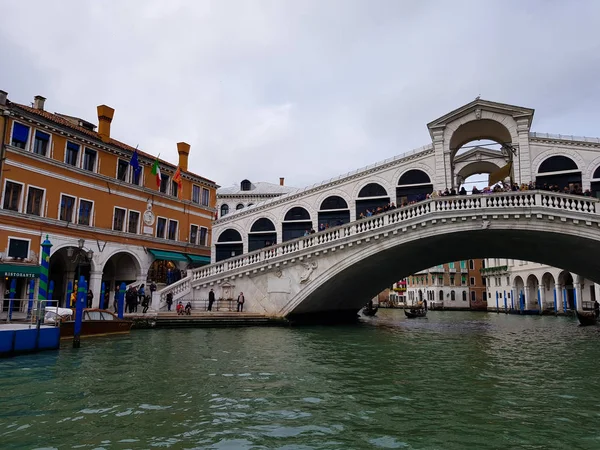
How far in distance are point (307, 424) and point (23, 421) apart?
3715 mm

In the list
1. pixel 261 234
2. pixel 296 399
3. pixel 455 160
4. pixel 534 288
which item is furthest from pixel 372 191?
pixel 534 288

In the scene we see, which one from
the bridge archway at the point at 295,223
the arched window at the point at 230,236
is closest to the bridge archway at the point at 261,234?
the bridge archway at the point at 295,223

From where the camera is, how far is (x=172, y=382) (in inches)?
332

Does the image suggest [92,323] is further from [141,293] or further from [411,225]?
[411,225]

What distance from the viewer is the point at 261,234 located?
26188 millimetres

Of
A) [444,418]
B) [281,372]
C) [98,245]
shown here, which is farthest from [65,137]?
[444,418]

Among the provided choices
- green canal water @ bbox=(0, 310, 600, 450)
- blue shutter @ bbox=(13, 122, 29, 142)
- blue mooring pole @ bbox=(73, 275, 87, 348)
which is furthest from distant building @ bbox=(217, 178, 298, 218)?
green canal water @ bbox=(0, 310, 600, 450)

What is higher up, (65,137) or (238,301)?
(65,137)

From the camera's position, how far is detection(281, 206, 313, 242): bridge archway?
25281 millimetres

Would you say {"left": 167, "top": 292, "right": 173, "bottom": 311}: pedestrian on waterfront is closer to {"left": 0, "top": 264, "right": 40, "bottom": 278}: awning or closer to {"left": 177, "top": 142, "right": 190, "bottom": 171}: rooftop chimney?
A: {"left": 0, "top": 264, "right": 40, "bottom": 278}: awning

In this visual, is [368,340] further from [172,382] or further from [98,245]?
[98,245]

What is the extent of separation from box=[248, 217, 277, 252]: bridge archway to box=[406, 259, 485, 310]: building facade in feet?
126

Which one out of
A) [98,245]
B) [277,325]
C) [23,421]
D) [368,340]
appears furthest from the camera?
[98,245]

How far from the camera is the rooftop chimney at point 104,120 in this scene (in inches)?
935
